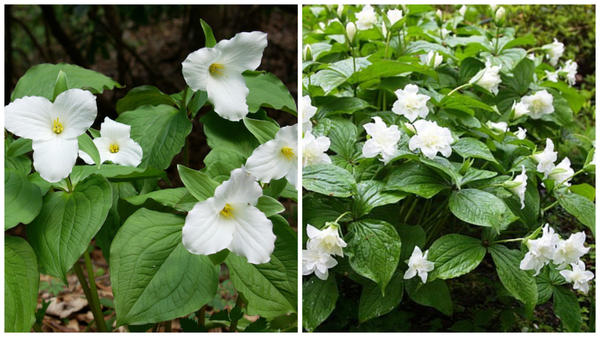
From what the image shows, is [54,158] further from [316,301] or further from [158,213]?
[316,301]

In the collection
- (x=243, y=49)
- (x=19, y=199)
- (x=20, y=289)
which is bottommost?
(x=20, y=289)

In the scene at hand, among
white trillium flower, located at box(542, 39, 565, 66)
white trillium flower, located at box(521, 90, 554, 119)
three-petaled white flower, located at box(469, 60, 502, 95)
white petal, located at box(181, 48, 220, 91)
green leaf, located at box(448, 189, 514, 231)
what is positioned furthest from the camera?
white trillium flower, located at box(542, 39, 565, 66)

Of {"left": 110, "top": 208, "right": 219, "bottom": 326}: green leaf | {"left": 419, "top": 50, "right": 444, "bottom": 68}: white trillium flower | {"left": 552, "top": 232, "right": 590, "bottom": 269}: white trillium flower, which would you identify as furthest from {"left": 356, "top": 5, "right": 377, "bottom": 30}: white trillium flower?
{"left": 110, "top": 208, "right": 219, "bottom": 326}: green leaf

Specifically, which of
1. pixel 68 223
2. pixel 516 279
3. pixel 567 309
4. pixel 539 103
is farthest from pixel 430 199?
pixel 68 223

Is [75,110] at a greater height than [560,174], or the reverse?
[75,110]

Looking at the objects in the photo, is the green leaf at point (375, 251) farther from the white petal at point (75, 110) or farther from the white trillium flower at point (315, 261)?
the white petal at point (75, 110)

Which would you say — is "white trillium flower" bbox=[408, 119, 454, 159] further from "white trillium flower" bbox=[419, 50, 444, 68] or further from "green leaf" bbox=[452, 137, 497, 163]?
"white trillium flower" bbox=[419, 50, 444, 68]
